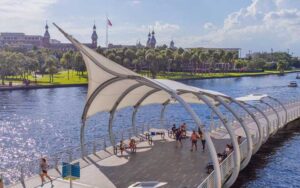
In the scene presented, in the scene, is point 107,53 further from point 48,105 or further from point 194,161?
point 194,161

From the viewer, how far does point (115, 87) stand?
102 feet

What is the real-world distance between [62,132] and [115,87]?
30544mm

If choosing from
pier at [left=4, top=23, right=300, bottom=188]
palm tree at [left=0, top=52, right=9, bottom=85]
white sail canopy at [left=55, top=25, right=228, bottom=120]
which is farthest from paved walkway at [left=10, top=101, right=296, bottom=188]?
palm tree at [left=0, top=52, right=9, bottom=85]

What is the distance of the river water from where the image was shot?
120 ft

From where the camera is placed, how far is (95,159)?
99.3 feet

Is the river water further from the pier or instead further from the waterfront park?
the pier

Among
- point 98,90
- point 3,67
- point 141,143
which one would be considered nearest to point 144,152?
point 141,143

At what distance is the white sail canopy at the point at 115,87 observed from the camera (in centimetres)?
2570

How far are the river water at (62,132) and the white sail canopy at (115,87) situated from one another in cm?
947

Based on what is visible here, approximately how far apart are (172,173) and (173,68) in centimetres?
16430

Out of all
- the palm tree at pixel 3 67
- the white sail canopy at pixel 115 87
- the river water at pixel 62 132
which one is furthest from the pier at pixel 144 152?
the palm tree at pixel 3 67

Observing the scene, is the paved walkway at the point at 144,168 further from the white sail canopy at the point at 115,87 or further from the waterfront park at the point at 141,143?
the white sail canopy at the point at 115,87

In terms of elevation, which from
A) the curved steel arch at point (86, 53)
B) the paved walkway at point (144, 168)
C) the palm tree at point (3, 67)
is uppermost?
the curved steel arch at point (86, 53)

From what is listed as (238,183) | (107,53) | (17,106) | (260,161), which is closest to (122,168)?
(238,183)
